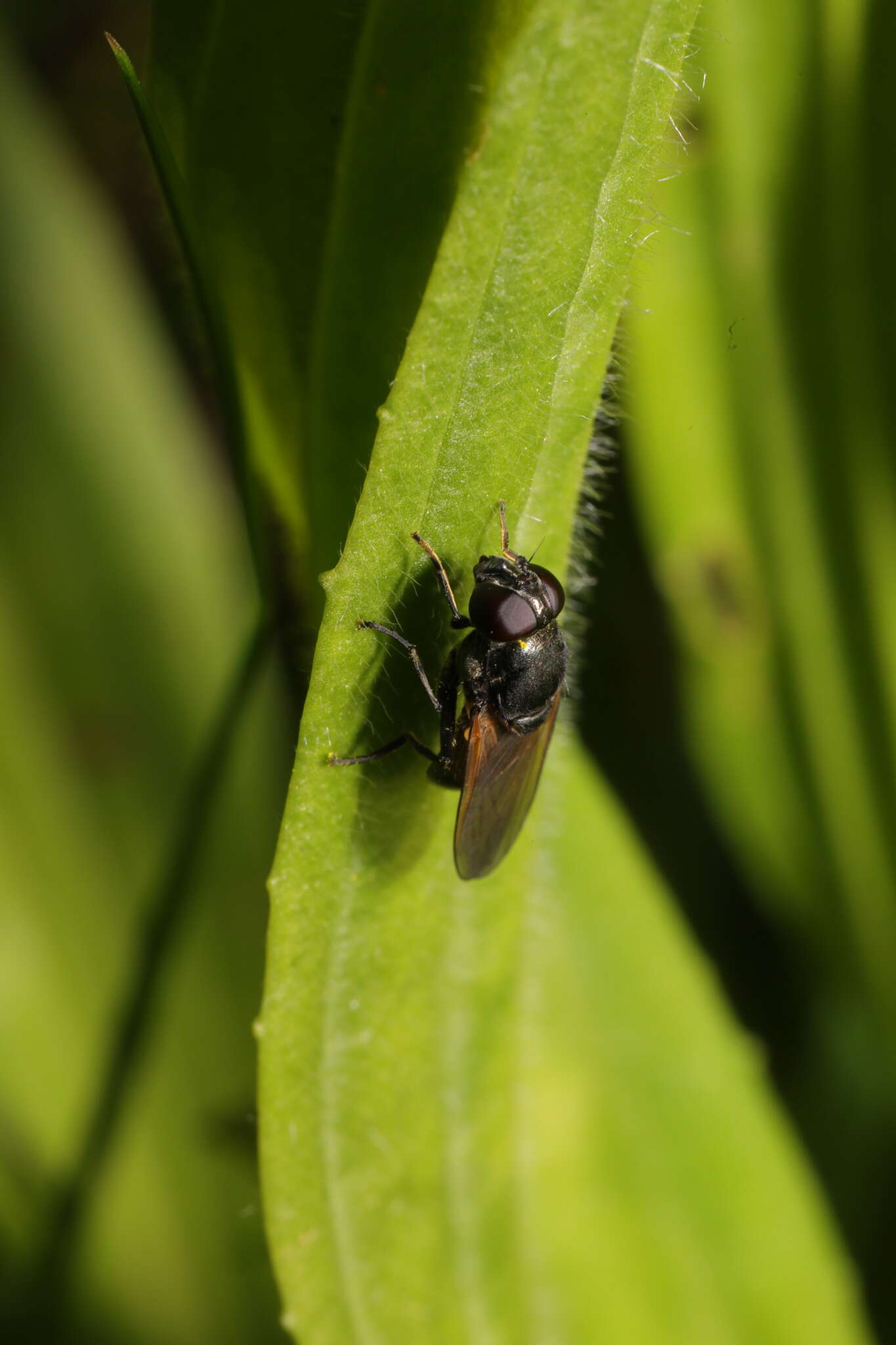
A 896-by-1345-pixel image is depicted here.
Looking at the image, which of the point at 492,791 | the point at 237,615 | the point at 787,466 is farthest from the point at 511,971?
the point at 787,466

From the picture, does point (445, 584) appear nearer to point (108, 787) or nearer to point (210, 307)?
point (210, 307)

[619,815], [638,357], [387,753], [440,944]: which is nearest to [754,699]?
[619,815]

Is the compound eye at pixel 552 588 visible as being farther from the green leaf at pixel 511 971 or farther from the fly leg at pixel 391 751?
the fly leg at pixel 391 751

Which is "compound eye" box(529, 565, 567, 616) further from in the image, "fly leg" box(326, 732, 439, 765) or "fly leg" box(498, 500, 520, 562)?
"fly leg" box(326, 732, 439, 765)

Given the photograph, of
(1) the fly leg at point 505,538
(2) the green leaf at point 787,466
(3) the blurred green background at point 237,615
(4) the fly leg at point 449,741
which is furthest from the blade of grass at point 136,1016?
(2) the green leaf at point 787,466

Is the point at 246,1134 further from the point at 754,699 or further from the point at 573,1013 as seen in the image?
the point at 754,699

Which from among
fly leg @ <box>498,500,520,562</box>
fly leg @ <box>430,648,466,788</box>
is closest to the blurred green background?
fly leg @ <box>430,648,466,788</box>
